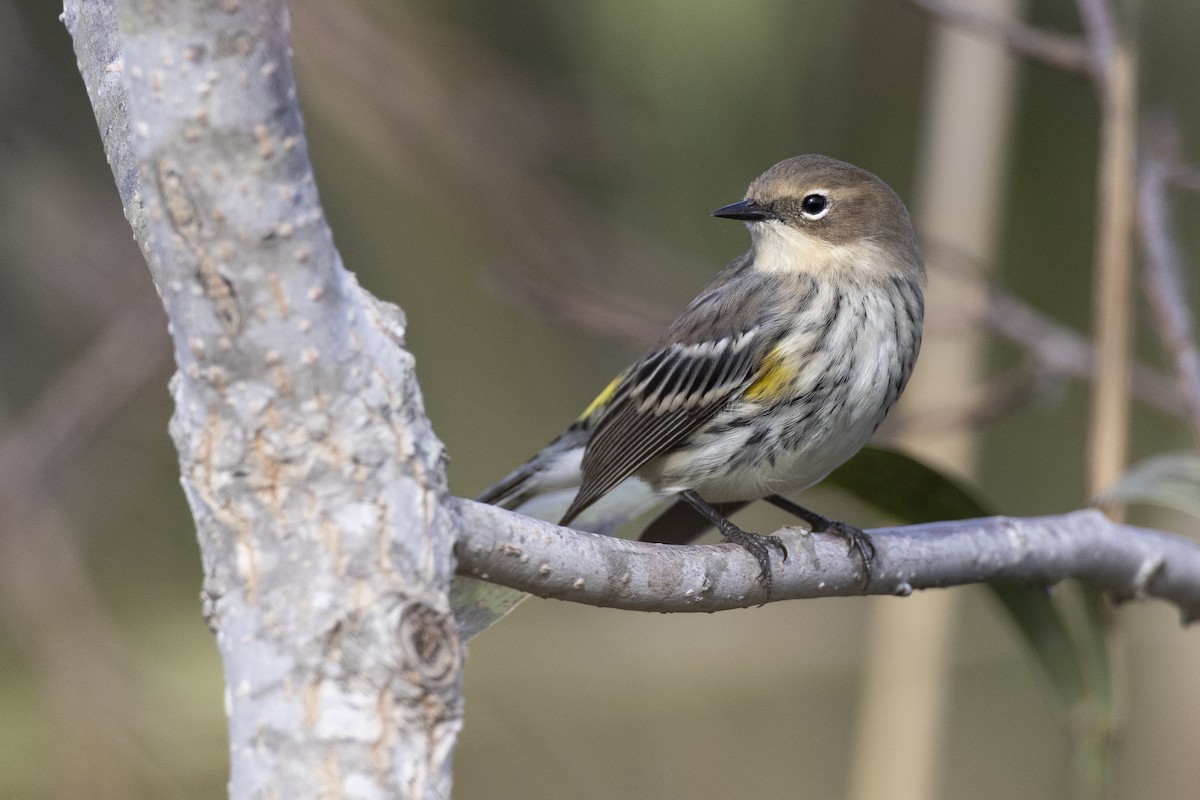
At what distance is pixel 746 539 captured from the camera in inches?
59.7

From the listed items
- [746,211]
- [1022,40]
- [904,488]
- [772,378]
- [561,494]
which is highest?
[1022,40]

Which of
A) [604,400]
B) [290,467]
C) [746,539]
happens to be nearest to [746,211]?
[604,400]

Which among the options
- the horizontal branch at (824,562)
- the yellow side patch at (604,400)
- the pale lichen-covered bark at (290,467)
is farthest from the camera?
the yellow side patch at (604,400)

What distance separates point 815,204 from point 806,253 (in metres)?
0.10

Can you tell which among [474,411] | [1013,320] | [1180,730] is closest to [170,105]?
[1013,320]

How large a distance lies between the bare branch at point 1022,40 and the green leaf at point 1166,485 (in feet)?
2.56

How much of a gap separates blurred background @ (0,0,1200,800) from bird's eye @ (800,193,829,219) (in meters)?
0.44

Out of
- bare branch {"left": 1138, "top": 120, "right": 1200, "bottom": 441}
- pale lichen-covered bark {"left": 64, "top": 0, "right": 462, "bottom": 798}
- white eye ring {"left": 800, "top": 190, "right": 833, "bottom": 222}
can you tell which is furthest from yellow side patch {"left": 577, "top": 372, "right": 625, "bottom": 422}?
pale lichen-covered bark {"left": 64, "top": 0, "right": 462, "bottom": 798}

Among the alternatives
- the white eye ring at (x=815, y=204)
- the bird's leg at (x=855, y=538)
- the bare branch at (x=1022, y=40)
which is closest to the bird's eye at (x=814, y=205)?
the white eye ring at (x=815, y=204)

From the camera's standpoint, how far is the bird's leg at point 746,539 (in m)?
1.35

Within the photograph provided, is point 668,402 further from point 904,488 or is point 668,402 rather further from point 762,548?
point 762,548

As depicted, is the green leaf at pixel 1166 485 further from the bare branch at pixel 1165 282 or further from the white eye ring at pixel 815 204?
the white eye ring at pixel 815 204

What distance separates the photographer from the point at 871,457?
1.66 metres

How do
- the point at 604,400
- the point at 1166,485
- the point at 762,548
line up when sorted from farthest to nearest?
the point at 604,400 → the point at 1166,485 → the point at 762,548
